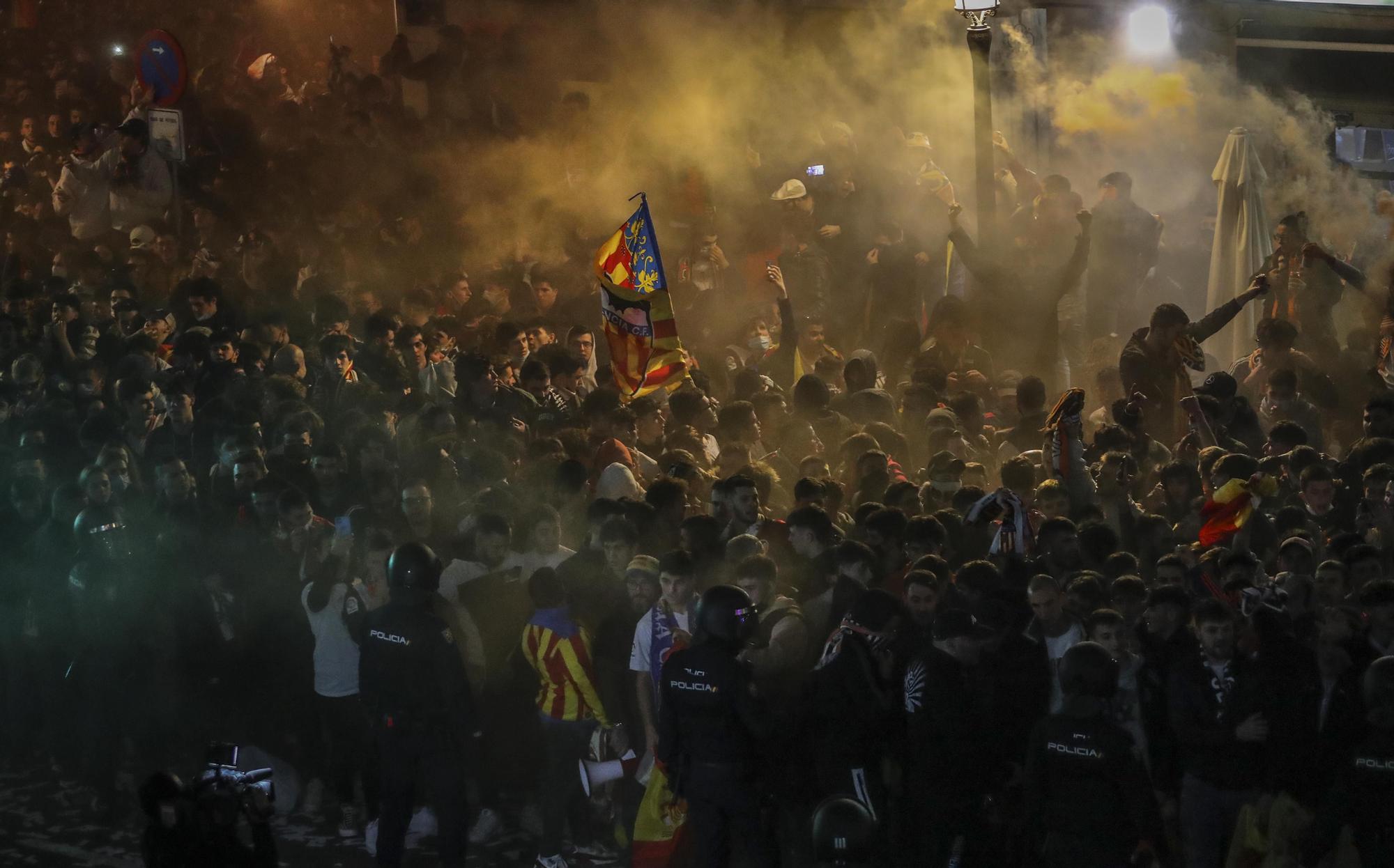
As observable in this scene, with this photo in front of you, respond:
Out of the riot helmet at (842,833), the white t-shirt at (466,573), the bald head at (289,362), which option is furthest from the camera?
the bald head at (289,362)

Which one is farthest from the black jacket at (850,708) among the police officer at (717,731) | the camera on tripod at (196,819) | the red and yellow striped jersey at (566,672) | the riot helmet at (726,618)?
the camera on tripod at (196,819)

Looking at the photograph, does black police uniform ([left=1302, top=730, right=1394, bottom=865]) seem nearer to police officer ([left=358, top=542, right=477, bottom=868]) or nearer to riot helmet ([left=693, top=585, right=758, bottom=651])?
riot helmet ([left=693, top=585, right=758, bottom=651])

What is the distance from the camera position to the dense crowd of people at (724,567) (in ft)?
18.8

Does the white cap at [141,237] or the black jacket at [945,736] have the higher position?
the white cap at [141,237]

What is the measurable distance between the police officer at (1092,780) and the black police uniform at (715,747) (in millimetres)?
1037

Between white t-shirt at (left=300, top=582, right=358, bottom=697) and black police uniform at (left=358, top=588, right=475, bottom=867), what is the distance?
0.85m

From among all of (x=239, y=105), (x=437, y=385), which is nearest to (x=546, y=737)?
(x=437, y=385)

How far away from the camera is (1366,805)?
524 cm

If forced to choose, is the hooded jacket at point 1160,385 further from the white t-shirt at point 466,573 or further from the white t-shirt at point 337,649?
the white t-shirt at point 337,649

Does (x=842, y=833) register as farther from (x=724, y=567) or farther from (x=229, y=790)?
(x=724, y=567)

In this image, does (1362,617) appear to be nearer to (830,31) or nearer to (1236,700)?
(1236,700)

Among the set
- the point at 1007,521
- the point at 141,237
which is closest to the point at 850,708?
the point at 1007,521

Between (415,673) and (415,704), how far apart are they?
4.9 inches

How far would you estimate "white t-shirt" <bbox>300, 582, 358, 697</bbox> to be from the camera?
725 cm
